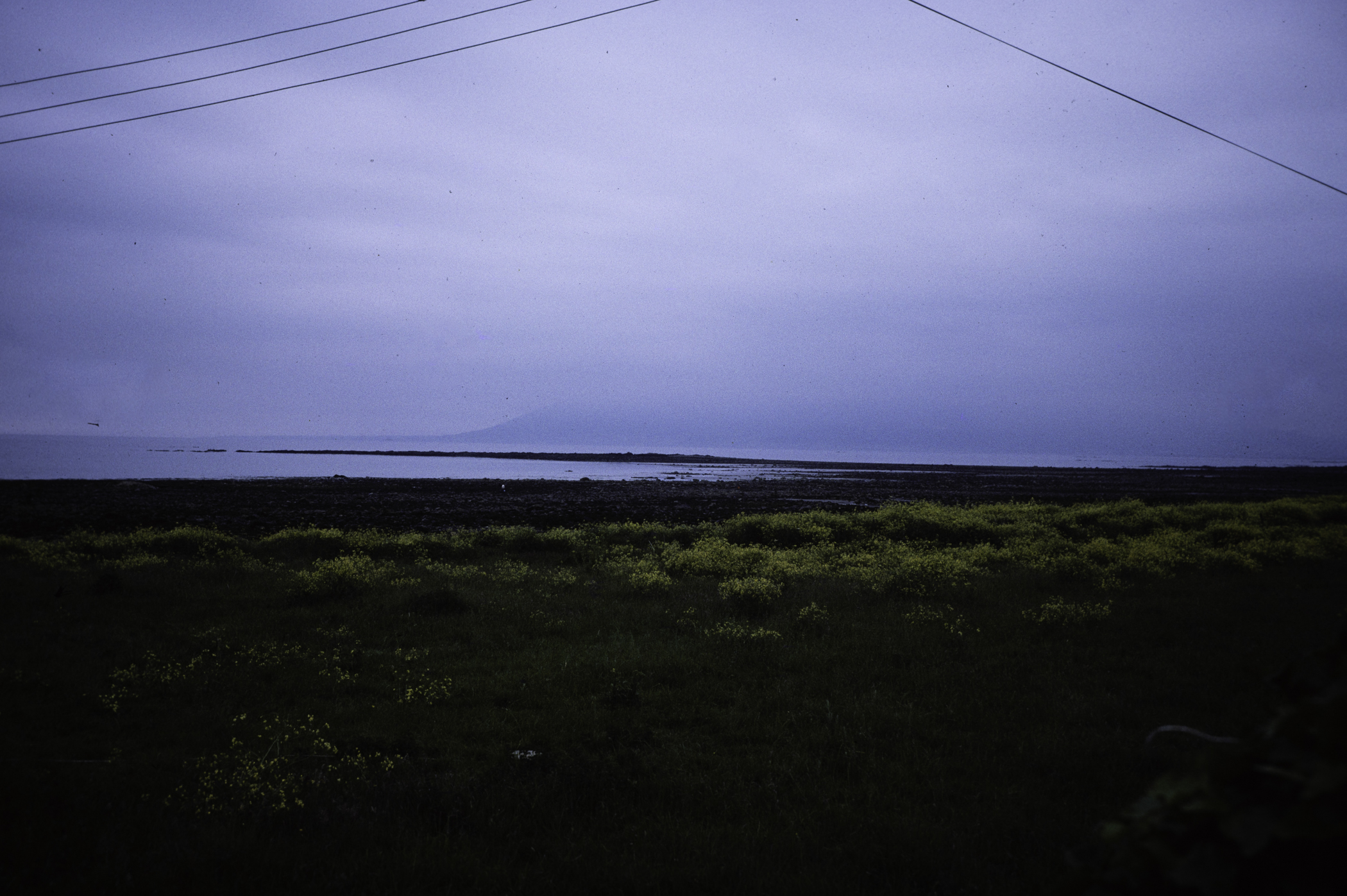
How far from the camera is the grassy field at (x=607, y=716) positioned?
499cm

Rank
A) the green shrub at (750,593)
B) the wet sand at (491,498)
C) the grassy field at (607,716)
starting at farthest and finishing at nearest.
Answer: the wet sand at (491,498) → the green shrub at (750,593) → the grassy field at (607,716)

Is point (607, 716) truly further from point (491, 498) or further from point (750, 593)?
point (491, 498)

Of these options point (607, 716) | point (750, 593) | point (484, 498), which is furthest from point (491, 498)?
point (607, 716)

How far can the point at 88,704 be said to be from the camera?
25.7 ft

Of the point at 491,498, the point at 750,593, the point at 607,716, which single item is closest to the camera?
the point at 607,716

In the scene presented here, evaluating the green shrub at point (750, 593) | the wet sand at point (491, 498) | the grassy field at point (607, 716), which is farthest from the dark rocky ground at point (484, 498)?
the green shrub at point (750, 593)

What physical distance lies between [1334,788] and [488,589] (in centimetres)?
1539

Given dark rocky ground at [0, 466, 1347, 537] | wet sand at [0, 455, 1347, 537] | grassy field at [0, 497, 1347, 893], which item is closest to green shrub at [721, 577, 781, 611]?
grassy field at [0, 497, 1347, 893]

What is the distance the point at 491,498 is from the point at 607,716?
42949 mm

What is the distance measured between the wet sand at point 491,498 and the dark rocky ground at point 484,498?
146 millimetres

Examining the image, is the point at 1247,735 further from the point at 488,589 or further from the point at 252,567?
the point at 252,567

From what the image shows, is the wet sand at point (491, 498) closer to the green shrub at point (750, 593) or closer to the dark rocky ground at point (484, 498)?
the dark rocky ground at point (484, 498)

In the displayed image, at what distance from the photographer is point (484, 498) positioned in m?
48.7

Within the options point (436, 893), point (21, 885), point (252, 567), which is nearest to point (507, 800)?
point (436, 893)
